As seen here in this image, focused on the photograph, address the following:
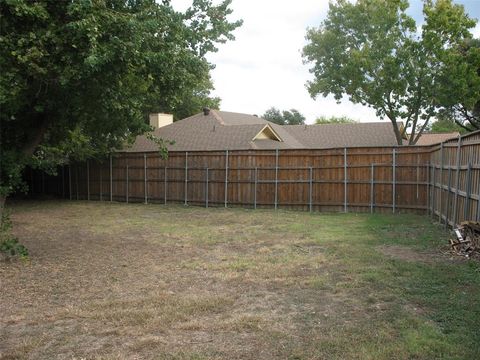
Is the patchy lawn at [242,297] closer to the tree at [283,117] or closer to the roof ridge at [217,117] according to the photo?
the roof ridge at [217,117]

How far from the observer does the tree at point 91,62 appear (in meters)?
6.47

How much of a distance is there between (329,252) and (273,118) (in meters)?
45.0

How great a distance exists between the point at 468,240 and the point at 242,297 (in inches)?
161

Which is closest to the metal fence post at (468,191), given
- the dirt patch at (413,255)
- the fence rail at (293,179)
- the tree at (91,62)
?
the dirt patch at (413,255)

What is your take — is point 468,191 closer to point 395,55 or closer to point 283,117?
→ point 395,55

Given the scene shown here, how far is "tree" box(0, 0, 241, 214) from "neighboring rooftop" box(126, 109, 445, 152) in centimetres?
1119

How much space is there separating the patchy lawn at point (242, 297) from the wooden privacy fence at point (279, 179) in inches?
179

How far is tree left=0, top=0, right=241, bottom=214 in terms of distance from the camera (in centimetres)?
647

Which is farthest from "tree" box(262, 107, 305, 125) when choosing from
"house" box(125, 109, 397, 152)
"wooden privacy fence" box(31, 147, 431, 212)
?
"wooden privacy fence" box(31, 147, 431, 212)

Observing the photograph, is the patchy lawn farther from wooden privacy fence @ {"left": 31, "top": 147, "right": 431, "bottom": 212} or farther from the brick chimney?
the brick chimney

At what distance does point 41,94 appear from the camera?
7777mm

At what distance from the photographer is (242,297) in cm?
551

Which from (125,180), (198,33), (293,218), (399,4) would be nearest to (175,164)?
(125,180)

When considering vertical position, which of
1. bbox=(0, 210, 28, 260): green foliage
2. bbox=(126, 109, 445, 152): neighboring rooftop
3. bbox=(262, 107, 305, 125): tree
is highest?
bbox=(262, 107, 305, 125): tree
